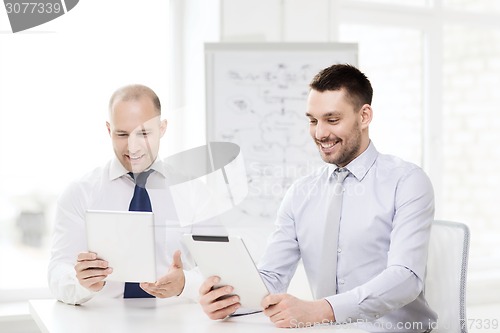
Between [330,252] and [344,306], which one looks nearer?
[344,306]

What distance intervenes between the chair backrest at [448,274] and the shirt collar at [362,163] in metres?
0.27

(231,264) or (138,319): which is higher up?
(231,264)

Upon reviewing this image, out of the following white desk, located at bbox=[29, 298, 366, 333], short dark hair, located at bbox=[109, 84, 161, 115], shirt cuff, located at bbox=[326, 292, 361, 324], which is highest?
short dark hair, located at bbox=[109, 84, 161, 115]

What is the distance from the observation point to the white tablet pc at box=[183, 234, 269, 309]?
181cm

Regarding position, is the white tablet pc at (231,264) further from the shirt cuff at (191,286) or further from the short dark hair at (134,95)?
the short dark hair at (134,95)

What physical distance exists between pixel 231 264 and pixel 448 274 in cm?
71

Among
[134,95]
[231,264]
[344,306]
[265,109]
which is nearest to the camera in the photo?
[231,264]

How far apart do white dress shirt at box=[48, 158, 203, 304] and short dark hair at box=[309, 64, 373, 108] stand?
66cm

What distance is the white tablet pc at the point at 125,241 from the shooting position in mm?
1961

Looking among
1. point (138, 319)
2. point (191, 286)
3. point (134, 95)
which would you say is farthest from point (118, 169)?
point (138, 319)

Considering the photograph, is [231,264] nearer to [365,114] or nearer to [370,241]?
[370,241]

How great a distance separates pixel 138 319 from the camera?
79.3 inches

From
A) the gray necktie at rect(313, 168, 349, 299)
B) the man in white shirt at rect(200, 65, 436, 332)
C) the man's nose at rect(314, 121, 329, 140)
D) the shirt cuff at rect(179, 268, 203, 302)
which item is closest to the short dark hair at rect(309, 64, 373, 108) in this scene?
the man in white shirt at rect(200, 65, 436, 332)

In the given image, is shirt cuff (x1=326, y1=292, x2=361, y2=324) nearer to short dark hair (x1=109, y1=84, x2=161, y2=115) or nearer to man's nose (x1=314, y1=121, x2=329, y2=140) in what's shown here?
man's nose (x1=314, y1=121, x2=329, y2=140)
